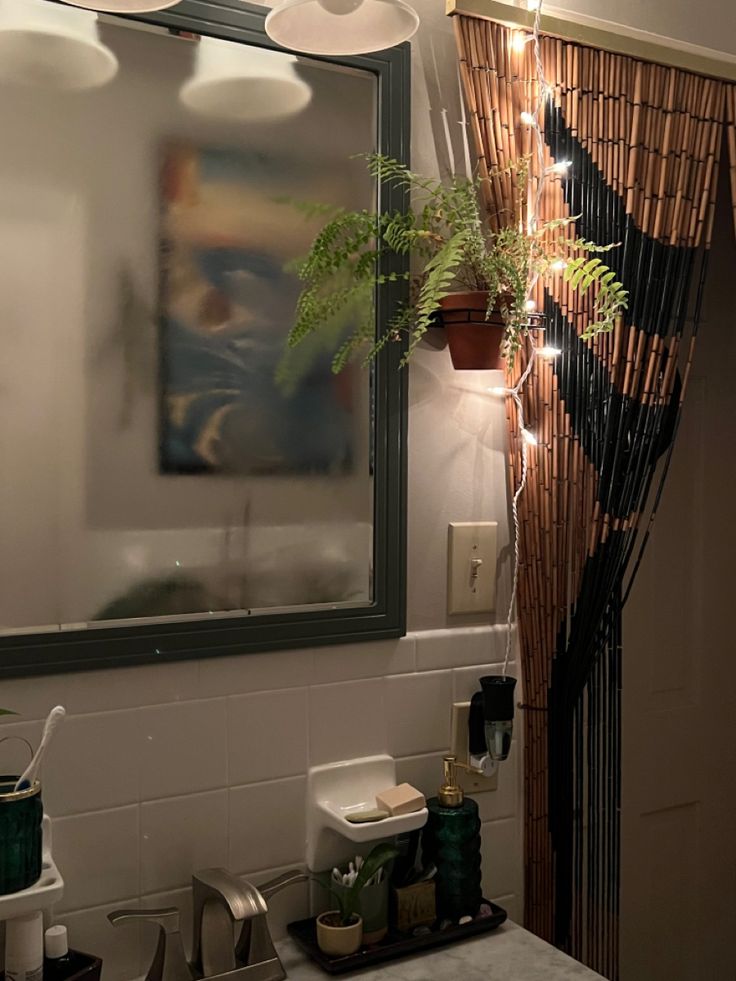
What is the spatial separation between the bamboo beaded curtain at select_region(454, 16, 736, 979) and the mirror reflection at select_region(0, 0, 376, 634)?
0.95ft

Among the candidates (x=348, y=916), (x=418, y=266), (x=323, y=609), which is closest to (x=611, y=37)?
(x=418, y=266)

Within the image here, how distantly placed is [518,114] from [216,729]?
1054 mm

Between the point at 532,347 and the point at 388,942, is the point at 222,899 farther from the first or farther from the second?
the point at 532,347

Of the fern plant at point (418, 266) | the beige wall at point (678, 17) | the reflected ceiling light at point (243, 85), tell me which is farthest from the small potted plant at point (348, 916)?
the beige wall at point (678, 17)

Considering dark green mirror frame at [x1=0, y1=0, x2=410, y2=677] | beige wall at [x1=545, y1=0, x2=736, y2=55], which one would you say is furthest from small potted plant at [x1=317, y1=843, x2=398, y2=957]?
beige wall at [x1=545, y1=0, x2=736, y2=55]

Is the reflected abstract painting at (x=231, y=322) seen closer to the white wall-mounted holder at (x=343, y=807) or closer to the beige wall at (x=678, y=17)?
the white wall-mounted holder at (x=343, y=807)

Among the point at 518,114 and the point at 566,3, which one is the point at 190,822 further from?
the point at 566,3

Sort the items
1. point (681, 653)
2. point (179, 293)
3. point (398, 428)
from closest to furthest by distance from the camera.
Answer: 1. point (179, 293)
2. point (398, 428)
3. point (681, 653)

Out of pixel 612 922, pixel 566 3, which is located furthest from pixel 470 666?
pixel 566 3

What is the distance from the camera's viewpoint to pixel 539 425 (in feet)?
5.47

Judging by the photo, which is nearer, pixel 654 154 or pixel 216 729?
pixel 216 729

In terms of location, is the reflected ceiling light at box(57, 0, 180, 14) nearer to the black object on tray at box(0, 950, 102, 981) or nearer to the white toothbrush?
the white toothbrush

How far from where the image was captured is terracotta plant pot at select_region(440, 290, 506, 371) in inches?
59.2

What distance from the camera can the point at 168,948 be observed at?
1290 millimetres
